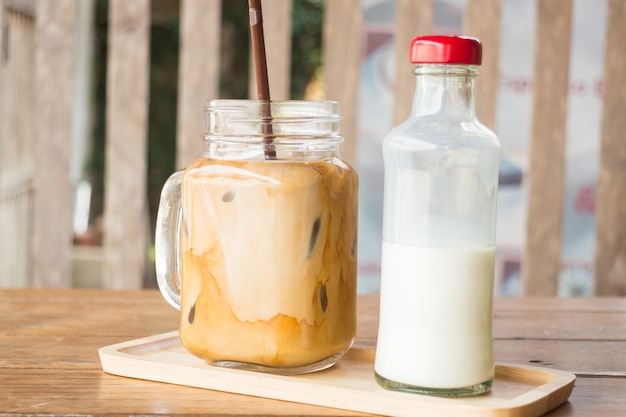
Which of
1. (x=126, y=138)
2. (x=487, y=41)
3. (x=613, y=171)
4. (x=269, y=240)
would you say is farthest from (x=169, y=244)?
(x=613, y=171)

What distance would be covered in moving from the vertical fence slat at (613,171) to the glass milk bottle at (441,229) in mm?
1525

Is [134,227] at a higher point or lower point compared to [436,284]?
lower

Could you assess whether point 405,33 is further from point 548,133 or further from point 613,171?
point 613,171

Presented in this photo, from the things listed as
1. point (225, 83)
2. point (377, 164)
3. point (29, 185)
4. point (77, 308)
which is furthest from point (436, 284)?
point (225, 83)

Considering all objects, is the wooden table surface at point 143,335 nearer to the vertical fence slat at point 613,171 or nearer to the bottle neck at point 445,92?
the bottle neck at point 445,92

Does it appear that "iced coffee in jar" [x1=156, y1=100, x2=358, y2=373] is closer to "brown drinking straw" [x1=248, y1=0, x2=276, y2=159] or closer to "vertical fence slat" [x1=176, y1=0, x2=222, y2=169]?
"brown drinking straw" [x1=248, y1=0, x2=276, y2=159]

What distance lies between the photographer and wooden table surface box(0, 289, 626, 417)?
0.72m

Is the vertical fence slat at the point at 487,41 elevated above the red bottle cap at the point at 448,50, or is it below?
above

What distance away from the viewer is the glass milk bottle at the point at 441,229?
2.23 feet

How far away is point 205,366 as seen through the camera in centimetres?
78

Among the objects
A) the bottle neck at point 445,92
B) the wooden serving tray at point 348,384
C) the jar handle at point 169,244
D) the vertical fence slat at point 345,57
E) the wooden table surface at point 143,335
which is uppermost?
the vertical fence slat at point 345,57

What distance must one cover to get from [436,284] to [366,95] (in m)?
2.19

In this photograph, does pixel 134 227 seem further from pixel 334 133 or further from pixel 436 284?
pixel 436 284

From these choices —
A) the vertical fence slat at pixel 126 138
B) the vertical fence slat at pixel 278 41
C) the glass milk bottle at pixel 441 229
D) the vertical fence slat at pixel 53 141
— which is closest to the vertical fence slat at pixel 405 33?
the vertical fence slat at pixel 278 41
